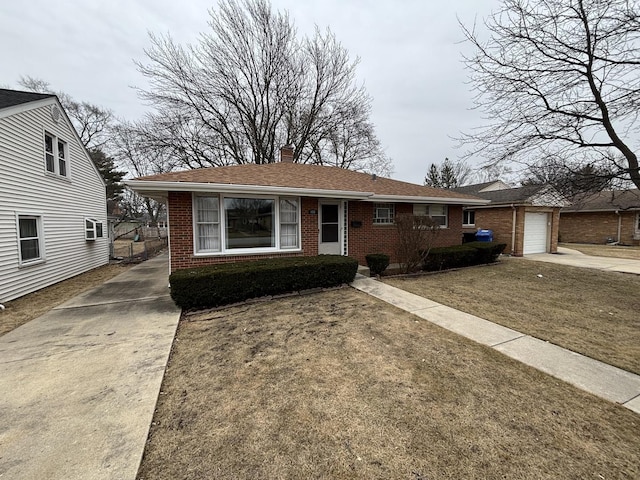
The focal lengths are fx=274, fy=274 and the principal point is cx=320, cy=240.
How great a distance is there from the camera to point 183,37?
1409cm

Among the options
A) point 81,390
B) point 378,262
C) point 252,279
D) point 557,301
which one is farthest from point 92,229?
point 557,301

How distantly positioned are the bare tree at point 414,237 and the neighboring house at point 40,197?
1035cm

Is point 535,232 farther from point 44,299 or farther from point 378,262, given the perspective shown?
point 44,299

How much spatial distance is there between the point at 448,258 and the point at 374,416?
26.8 feet

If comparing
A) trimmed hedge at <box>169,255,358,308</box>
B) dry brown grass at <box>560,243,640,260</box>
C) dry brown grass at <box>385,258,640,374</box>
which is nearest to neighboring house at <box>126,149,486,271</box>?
trimmed hedge at <box>169,255,358,308</box>

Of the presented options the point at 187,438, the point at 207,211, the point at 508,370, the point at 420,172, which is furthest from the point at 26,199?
the point at 420,172

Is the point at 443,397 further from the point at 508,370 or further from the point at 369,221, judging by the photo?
the point at 369,221

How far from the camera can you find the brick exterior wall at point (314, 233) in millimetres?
6680

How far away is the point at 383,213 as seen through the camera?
10.2 meters

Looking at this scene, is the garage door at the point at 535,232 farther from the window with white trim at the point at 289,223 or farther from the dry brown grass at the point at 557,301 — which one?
the window with white trim at the point at 289,223

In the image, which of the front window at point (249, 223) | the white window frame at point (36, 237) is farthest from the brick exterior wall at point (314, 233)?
the white window frame at point (36, 237)

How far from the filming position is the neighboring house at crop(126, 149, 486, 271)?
6.71 metres

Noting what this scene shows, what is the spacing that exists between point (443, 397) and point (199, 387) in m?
2.60

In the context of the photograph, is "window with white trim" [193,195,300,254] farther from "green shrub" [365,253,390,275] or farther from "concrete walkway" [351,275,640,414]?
"concrete walkway" [351,275,640,414]
